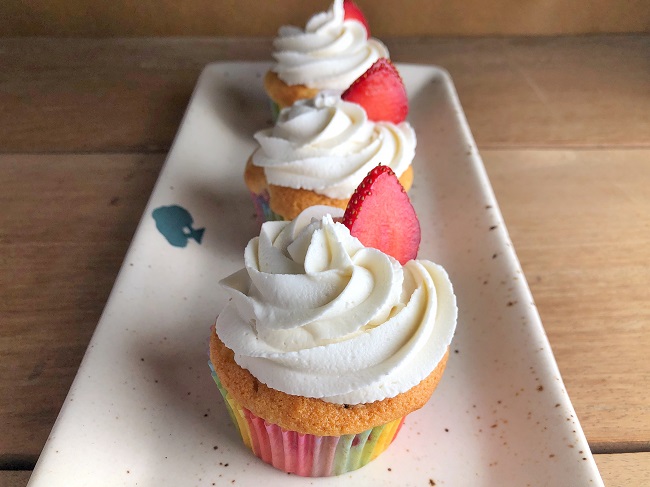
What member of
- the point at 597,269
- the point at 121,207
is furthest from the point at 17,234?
the point at 597,269

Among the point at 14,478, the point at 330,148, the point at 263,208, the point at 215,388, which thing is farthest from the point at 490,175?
the point at 14,478

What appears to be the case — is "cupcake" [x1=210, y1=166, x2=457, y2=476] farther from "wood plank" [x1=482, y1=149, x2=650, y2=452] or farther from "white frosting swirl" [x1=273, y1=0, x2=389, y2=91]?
"white frosting swirl" [x1=273, y1=0, x2=389, y2=91]

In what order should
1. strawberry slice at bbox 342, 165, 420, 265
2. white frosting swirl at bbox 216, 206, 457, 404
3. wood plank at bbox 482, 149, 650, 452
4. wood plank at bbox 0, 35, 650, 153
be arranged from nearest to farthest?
1. white frosting swirl at bbox 216, 206, 457, 404
2. strawberry slice at bbox 342, 165, 420, 265
3. wood plank at bbox 482, 149, 650, 452
4. wood plank at bbox 0, 35, 650, 153

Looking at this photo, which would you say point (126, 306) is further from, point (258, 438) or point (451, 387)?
point (451, 387)

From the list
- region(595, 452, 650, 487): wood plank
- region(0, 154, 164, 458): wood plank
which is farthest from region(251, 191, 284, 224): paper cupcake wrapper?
region(595, 452, 650, 487): wood plank

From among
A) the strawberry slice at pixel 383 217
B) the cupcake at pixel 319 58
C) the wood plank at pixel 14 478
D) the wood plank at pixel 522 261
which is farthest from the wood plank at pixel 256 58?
the wood plank at pixel 14 478

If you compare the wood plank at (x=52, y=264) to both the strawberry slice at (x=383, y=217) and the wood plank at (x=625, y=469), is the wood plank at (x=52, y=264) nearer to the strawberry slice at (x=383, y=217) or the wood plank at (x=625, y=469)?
the strawberry slice at (x=383, y=217)
